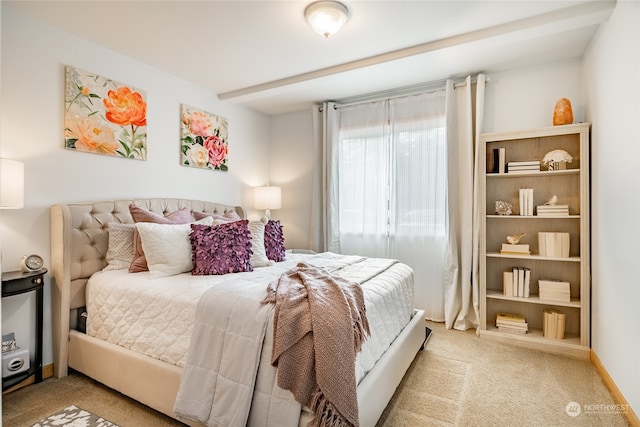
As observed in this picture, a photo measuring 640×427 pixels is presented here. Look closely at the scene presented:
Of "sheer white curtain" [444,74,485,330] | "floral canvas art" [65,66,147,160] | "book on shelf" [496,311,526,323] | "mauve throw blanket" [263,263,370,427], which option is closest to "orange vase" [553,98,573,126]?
"sheer white curtain" [444,74,485,330]

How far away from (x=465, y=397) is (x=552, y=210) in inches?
71.9

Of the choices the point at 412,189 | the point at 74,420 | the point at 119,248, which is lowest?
the point at 74,420

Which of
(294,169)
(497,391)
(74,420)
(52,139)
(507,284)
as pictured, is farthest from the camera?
(294,169)

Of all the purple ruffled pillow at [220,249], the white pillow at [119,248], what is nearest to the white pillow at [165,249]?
the purple ruffled pillow at [220,249]

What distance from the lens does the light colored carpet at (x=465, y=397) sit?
204cm

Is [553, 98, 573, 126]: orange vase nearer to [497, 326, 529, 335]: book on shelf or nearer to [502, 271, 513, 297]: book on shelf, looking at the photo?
[502, 271, 513, 297]: book on shelf

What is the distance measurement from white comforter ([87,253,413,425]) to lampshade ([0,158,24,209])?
2.40 ft

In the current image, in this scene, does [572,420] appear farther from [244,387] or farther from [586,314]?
[244,387]

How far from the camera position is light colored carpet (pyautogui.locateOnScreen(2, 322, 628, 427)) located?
204 cm

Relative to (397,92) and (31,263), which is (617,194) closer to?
(397,92)

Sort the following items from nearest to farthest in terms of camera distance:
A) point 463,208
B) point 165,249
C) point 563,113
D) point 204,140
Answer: point 165,249 < point 563,113 < point 463,208 < point 204,140

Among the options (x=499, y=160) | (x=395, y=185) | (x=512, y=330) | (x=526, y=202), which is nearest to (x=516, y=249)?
(x=526, y=202)

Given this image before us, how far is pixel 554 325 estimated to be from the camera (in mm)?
3027

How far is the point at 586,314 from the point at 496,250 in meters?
0.89
